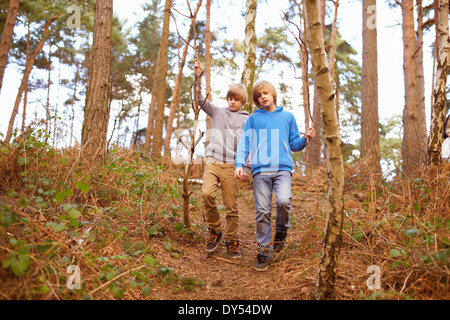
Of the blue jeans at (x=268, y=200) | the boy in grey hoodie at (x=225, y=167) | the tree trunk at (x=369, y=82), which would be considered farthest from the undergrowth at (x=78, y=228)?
the tree trunk at (x=369, y=82)

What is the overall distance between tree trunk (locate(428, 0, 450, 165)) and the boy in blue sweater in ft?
6.72

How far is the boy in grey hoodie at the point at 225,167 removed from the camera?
3787 millimetres

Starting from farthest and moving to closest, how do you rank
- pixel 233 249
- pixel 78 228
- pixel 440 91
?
pixel 440 91 < pixel 233 249 < pixel 78 228

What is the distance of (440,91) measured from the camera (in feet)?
13.9

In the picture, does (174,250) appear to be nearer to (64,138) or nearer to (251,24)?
(64,138)

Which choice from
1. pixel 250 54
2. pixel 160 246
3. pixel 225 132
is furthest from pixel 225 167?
pixel 250 54

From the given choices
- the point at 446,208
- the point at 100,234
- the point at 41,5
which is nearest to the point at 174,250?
the point at 100,234

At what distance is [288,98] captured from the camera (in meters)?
22.2

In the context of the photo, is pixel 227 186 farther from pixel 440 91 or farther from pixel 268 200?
pixel 440 91

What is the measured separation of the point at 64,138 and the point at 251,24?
4.29 metres

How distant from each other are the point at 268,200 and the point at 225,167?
71 cm

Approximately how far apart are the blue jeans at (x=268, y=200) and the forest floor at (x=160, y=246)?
0.89ft

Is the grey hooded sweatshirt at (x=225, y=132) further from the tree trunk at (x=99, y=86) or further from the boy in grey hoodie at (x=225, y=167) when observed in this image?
the tree trunk at (x=99, y=86)

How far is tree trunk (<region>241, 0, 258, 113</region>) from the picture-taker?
6.63m
